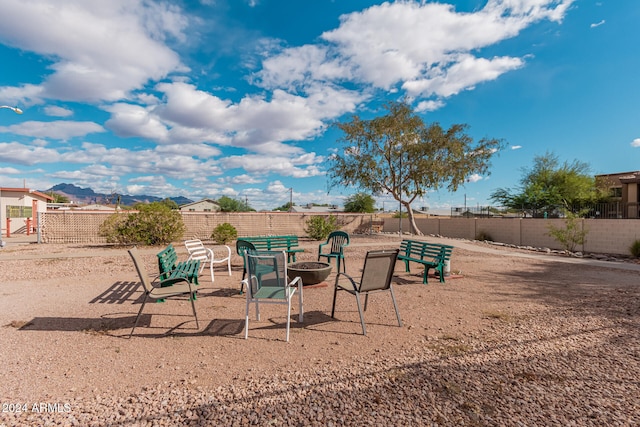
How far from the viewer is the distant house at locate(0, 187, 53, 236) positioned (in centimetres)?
2277

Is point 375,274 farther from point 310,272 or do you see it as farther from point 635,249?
point 635,249

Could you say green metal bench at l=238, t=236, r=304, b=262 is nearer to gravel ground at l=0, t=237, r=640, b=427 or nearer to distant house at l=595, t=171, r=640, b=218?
gravel ground at l=0, t=237, r=640, b=427

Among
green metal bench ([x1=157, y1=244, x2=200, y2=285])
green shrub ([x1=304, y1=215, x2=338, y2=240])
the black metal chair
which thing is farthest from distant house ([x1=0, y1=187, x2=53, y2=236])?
the black metal chair

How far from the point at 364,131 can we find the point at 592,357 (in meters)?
18.8

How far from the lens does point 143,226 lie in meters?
13.3

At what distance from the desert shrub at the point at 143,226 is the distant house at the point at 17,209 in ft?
47.0

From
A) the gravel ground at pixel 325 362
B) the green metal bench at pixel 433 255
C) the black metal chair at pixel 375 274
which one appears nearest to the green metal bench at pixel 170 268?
the gravel ground at pixel 325 362

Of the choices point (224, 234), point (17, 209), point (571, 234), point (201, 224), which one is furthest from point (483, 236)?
point (17, 209)

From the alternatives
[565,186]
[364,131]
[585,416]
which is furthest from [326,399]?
[565,186]

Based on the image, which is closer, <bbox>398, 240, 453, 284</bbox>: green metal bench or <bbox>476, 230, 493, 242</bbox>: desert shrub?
<bbox>398, 240, 453, 284</bbox>: green metal bench

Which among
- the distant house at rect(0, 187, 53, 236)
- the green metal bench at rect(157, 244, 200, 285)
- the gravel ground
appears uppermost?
the distant house at rect(0, 187, 53, 236)

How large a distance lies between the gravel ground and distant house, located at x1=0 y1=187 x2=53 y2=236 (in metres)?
23.5

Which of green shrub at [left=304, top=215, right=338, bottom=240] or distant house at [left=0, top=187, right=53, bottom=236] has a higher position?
distant house at [left=0, top=187, right=53, bottom=236]

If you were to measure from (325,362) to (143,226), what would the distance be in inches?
495
